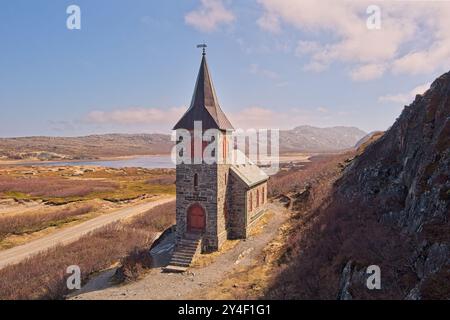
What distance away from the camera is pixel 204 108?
27.4 metres

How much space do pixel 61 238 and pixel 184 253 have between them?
23247mm

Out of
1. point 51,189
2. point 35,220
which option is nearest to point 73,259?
point 35,220

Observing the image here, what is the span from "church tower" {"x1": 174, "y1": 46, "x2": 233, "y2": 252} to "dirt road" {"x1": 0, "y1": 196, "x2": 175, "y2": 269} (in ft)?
65.2

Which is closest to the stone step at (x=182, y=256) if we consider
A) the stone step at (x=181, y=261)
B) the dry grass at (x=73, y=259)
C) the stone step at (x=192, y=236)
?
the stone step at (x=181, y=261)

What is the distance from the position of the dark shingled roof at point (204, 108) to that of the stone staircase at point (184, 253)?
30.0 feet

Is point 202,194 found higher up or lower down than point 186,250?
higher up

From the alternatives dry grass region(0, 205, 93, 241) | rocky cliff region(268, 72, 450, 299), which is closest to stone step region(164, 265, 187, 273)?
rocky cliff region(268, 72, 450, 299)

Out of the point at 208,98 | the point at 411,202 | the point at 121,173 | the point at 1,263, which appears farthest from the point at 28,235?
the point at 121,173

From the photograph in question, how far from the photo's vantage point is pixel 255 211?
111 feet

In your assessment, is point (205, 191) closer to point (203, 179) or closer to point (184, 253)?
point (203, 179)
